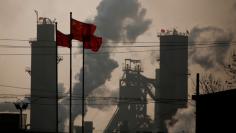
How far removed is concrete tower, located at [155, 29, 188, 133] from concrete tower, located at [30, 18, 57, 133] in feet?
93.3

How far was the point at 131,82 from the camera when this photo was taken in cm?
16175

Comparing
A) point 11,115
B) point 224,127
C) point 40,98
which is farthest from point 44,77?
point 224,127

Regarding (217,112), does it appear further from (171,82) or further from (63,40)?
(171,82)

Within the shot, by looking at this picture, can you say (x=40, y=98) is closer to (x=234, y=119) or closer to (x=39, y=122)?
(x=39, y=122)

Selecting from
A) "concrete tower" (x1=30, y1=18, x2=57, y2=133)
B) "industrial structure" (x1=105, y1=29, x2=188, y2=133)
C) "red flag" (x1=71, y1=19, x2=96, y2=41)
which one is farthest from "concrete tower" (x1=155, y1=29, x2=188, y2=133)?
"red flag" (x1=71, y1=19, x2=96, y2=41)

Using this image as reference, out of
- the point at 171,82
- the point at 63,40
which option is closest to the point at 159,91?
the point at 171,82

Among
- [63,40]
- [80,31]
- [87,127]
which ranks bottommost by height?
[87,127]

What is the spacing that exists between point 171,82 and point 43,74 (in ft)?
114

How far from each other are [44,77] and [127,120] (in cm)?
2542

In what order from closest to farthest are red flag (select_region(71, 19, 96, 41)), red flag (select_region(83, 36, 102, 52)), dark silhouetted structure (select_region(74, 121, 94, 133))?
red flag (select_region(83, 36, 102, 52)), red flag (select_region(71, 19, 96, 41)), dark silhouetted structure (select_region(74, 121, 94, 133))

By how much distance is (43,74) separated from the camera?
6491 inches

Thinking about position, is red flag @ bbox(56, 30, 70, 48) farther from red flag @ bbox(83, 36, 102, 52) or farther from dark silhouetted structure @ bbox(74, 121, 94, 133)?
dark silhouetted structure @ bbox(74, 121, 94, 133)

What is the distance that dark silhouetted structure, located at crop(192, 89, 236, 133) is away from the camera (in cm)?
3697

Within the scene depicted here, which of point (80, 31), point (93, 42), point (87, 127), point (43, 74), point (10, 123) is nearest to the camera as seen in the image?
point (93, 42)
